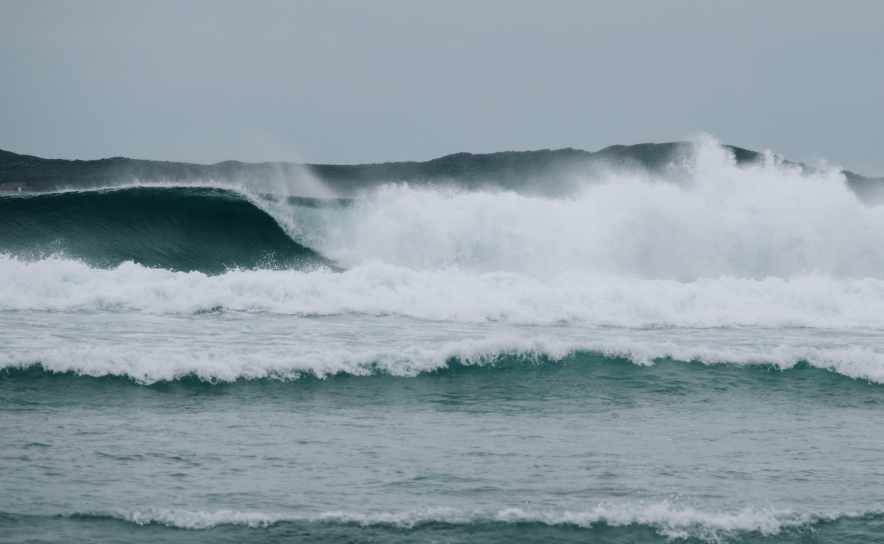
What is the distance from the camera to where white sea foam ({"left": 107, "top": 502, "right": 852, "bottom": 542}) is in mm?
5340

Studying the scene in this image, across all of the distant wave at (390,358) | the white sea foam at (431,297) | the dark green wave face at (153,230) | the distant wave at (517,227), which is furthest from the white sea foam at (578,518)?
Answer: the distant wave at (517,227)

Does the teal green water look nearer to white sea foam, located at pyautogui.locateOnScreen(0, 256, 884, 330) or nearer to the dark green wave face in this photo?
white sea foam, located at pyautogui.locateOnScreen(0, 256, 884, 330)

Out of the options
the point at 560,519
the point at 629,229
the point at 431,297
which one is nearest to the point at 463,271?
the point at 431,297

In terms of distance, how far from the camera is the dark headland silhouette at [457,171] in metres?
36.2

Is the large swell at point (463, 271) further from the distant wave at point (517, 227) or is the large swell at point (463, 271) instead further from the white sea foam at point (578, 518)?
the white sea foam at point (578, 518)

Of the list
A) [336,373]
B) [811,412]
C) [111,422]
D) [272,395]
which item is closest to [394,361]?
[336,373]

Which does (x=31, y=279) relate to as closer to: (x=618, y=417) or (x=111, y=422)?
(x=111, y=422)

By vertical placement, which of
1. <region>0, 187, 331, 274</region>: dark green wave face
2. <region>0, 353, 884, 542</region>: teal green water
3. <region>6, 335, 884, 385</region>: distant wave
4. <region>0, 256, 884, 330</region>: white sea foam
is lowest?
<region>0, 353, 884, 542</region>: teal green water

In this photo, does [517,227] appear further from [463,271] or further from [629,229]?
[463,271]

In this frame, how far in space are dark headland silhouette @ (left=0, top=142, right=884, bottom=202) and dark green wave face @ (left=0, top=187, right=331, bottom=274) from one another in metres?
12.4

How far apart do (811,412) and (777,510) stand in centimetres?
381

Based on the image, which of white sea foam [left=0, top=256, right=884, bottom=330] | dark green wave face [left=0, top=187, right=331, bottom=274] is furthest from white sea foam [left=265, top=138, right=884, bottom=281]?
white sea foam [left=0, top=256, right=884, bottom=330]

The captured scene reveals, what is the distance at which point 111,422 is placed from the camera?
7.65 m

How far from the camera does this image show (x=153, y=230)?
20.3 m
